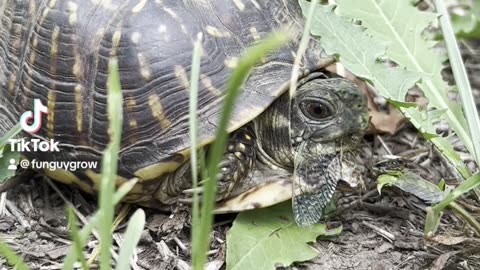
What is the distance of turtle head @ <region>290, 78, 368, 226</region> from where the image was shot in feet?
6.18

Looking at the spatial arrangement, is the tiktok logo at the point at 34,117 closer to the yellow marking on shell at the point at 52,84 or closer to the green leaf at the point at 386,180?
the yellow marking on shell at the point at 52,84

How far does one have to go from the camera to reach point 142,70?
183cm

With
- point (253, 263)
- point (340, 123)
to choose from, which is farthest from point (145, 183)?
point (340, 123)

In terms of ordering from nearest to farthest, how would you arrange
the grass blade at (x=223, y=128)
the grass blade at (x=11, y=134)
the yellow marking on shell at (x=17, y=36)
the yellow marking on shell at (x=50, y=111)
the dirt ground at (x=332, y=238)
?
the grass blade at (x=223, y=128) < the grass blade at (x=11, y=134) < the dirt ground at (x=332, y=238) < the yellow marking on shell at (x=50, y=111) < the yellow marking on shell at (x=17, y=36)

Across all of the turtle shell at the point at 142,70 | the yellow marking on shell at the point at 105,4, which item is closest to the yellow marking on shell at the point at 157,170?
the turtle shell at the point at 142,70

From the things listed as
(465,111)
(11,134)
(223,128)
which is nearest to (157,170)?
(11,134)

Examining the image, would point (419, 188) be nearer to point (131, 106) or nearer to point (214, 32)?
point (214, 32)

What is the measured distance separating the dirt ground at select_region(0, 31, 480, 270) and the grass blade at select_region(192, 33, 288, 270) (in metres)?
0.69

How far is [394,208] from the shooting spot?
204cm

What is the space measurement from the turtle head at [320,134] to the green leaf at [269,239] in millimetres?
39

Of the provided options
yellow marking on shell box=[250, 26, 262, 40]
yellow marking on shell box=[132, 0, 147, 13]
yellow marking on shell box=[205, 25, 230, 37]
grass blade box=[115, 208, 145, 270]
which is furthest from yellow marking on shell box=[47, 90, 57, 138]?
grass blade box=[115, 208, 145, 270]

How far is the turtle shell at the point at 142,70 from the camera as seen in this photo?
1823 millimetres

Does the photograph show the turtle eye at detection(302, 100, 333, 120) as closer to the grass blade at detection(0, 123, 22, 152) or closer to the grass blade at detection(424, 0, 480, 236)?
the grass blade at detection(424, 0, 480, 236)

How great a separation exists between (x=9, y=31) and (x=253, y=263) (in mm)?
964
